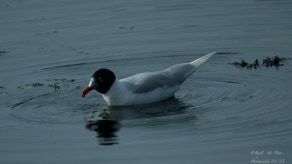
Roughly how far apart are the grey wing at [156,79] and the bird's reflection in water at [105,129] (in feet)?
3.50

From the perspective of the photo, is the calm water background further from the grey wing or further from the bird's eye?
the bird's eye

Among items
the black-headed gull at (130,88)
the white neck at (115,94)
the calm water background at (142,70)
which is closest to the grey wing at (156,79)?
the black-headed gull at (130,88)

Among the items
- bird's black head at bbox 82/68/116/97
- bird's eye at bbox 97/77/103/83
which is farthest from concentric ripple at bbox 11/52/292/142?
bird's eye at bbox 97/77/103/83

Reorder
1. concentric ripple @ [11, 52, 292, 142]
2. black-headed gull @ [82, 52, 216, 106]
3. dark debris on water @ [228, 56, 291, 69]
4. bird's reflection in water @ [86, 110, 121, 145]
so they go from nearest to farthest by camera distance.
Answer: bird's reflection in water @ [86, 110, 121, 145] < concentric ripple @ [11, 52, 292, 142] < black-headed gull @ [82, 52, 216, 106] < dark debris on water @ [228, 56, 291, 69]

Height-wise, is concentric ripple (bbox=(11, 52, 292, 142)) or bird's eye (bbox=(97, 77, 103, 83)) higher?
bird's eye (bbox=(97, 77, 103, 83))

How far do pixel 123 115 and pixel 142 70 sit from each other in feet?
10.9

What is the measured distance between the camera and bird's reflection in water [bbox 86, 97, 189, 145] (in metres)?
12.8

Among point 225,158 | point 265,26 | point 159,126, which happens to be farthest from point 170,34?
point 225,158

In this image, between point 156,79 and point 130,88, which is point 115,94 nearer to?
point 130,88

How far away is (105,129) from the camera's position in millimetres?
13180

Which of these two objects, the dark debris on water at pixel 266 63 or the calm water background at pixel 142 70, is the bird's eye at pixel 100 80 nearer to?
the calm water background at pixel 142 70

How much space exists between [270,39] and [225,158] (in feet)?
27.2

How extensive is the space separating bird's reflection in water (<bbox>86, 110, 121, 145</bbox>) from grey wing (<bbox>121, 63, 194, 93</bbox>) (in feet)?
3.50

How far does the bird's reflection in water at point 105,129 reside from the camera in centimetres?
1241
